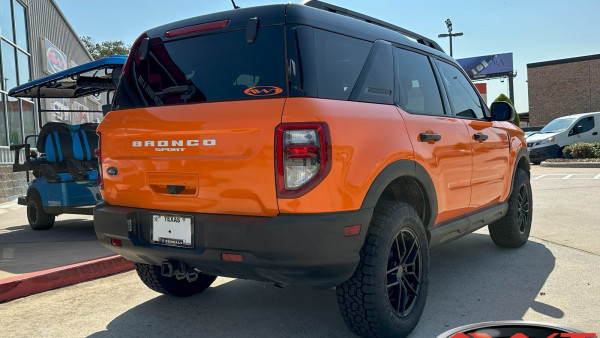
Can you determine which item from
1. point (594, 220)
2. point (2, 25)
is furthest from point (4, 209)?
point (594, 220)

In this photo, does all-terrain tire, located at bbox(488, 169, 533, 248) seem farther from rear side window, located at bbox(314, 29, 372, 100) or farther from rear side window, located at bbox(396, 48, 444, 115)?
rear side window, located at bbox(314, 29, 372, 100)

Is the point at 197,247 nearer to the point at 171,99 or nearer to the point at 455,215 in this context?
the point at 171,99

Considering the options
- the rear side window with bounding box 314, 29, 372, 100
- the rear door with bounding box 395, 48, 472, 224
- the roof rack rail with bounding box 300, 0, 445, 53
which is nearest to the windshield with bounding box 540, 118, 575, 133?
the roof rack rail with bounding box 300, 0, 445, 53

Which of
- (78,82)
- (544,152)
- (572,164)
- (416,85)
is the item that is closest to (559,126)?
(544,152)

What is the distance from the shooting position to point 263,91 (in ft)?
8.98

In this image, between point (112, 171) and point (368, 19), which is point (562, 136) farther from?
point (112, 171)

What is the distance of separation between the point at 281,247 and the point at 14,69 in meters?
14.5

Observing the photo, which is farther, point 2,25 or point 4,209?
point 2,25

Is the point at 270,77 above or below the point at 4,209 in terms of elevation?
above

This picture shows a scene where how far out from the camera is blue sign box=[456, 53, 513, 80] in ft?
192

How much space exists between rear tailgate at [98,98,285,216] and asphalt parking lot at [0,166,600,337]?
2.96ft

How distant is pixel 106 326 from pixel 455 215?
8.37 feet

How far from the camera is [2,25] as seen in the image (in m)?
13.7

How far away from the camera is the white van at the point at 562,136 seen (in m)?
18.6
